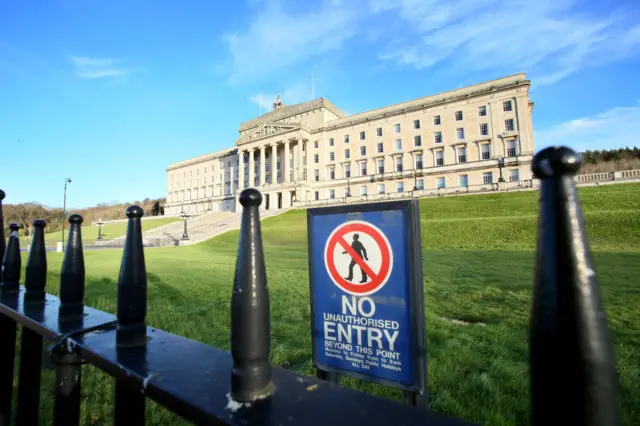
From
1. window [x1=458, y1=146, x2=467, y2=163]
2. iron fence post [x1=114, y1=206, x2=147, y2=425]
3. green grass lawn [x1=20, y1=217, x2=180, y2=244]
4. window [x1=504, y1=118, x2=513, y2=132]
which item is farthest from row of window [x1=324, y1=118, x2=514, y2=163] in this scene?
iron fence post [x1=114, y1=206, x2=147, y2=425]

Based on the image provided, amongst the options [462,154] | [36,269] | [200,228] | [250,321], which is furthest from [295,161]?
[250,321]

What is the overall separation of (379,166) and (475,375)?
56308 mm

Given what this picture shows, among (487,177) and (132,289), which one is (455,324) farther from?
(487,177)

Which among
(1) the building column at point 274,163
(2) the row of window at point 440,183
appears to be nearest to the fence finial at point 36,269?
(2) the row of window at point 440,183

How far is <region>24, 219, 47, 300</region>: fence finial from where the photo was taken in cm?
261

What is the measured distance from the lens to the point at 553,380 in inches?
28.8

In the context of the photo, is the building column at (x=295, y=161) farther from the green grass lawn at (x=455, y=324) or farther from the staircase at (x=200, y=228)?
the green grass lawn at (x=455, y=324)

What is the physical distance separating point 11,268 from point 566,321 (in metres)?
4.09

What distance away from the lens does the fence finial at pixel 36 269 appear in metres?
2.61

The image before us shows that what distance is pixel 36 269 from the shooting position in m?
2.75

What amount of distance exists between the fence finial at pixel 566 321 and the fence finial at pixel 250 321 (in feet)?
2.90

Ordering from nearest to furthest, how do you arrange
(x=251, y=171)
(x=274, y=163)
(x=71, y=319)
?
(x=71, y=319) → (x=274, y=163) → (x=251, y=171)

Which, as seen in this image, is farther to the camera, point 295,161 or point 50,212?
point 50,212

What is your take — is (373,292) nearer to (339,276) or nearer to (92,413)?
(339,276)
